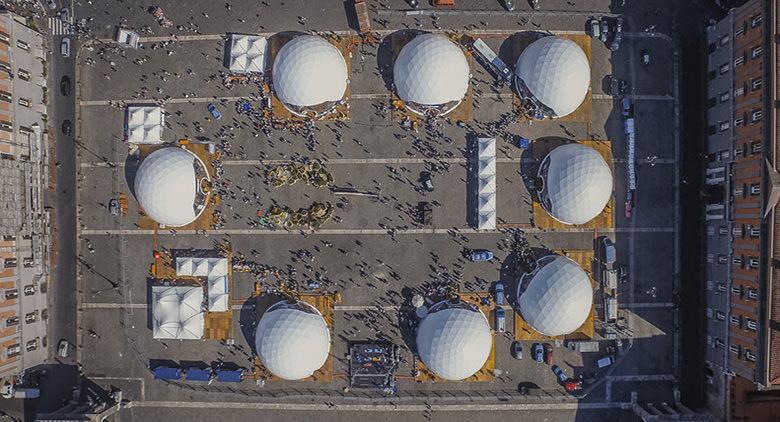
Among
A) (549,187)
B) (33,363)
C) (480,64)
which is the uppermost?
(480,64)

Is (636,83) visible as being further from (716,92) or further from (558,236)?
(558,236)

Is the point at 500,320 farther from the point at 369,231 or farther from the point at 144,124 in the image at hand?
the point at 144,124

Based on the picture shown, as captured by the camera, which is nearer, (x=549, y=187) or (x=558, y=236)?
(x=549, y=187)

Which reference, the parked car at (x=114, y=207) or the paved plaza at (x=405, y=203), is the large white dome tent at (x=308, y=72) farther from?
the parked car at (x=114, y=207)

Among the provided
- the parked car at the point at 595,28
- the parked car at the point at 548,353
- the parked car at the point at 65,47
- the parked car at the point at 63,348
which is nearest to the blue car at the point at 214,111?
the parked car at the point at 65,47

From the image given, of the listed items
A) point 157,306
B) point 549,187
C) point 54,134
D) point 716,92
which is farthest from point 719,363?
point 54,134

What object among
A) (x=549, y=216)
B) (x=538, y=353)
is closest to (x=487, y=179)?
(x=549, y=216)
